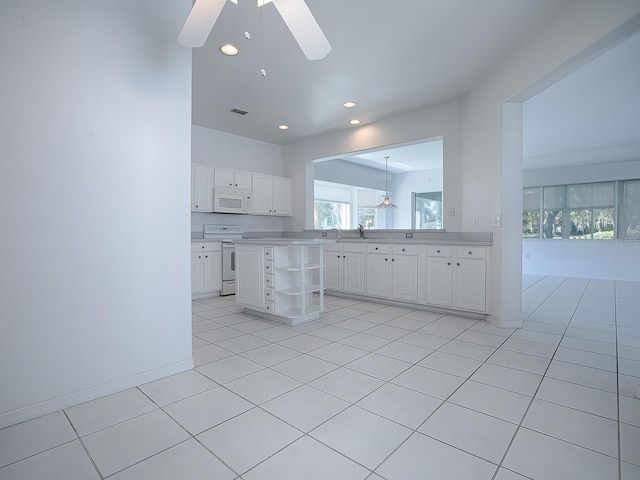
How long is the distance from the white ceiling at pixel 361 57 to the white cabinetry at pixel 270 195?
1211mm

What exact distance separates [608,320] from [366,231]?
330 centimetres

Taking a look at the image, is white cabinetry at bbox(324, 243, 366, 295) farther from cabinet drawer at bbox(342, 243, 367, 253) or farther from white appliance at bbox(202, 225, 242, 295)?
white appliance at bbox(202, 225, 242, 295)

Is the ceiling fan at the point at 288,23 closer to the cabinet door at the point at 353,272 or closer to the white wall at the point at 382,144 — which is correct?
the white wall at the point at 382,144

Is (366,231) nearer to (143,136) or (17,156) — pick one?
(143,136)

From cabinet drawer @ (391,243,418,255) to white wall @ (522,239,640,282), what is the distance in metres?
5.36

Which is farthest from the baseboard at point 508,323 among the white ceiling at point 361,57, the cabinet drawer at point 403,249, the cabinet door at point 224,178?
the cabinet door at point 224,178

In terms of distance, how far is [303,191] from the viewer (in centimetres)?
614

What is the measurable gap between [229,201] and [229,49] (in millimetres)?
2736

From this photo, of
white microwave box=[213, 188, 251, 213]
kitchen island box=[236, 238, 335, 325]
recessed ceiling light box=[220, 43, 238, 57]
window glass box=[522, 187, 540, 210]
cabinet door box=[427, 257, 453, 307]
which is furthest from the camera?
window glass box=[522, 187, 540, 210]

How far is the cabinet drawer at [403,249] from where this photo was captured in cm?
425

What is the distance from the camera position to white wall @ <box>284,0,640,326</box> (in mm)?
2287

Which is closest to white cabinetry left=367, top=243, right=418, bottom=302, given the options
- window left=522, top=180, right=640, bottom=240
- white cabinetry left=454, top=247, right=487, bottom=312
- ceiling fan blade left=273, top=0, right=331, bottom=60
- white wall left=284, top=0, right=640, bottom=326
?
white cabinetry left=454, top=247, right=487, bottom=312

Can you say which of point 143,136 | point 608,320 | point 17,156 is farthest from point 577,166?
point 17,156

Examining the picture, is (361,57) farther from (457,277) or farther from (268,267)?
(457,277)
